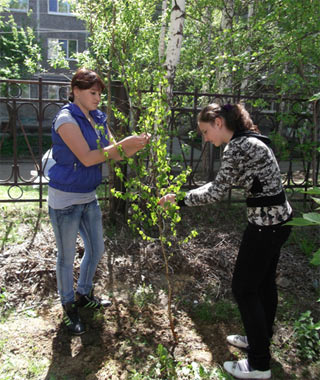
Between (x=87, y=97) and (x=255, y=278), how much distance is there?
5.06 feet

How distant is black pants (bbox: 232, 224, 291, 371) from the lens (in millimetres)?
2109

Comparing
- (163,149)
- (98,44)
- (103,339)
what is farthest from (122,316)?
(98,44)

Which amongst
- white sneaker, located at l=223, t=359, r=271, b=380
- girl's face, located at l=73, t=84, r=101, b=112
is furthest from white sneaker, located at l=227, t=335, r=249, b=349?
girl's face, located at l=73, t=84, r=101, b=112

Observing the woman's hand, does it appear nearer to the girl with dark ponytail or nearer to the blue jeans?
the girl with dark ponytail

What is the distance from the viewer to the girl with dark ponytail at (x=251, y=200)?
2047 millimetres

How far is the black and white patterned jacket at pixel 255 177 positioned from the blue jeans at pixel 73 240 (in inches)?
36.8

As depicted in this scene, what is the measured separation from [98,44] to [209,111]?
7.27ft

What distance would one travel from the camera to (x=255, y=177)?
2.05m

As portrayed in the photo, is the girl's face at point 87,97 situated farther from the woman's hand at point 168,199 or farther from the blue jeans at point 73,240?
the woman's hand at point 168,199

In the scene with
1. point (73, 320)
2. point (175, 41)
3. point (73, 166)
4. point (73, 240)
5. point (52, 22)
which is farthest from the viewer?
point (52, 22)

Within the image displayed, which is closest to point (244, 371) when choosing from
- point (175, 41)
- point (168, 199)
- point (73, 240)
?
point (168, 199)

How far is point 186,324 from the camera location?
9.21 ft

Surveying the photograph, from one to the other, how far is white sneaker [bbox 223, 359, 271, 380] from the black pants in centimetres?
3

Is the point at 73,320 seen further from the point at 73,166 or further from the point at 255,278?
the point at 255,278
